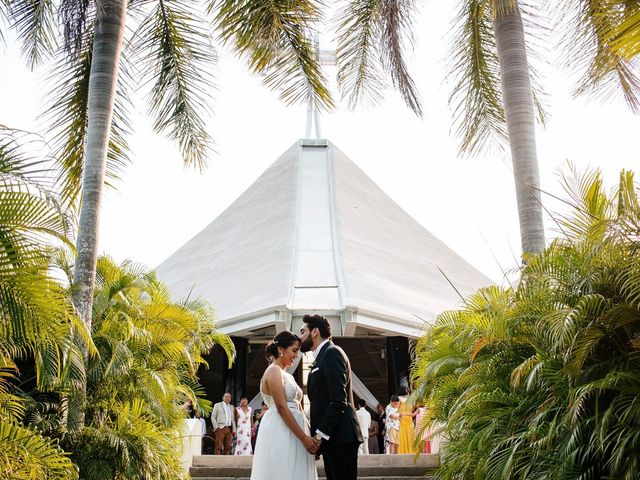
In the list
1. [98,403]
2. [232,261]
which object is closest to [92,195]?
[98,403]

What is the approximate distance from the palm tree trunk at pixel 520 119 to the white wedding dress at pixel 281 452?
136 inches

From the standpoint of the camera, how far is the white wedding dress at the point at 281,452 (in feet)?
15.4

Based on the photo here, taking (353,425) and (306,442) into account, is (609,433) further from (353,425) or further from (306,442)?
(306,442)

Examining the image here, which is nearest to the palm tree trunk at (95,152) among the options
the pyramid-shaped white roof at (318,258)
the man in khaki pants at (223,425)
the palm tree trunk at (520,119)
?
the palm tree trunk at (520,119)

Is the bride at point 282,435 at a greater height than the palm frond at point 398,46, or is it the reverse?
the palm frond at point 398,46

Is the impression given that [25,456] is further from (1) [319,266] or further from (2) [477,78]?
(1) [319,266]

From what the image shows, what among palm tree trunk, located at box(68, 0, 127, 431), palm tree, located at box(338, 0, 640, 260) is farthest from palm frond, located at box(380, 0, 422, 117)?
palm tree trunk, located at box(68, 0, 127, 431)

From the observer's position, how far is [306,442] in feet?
15.4

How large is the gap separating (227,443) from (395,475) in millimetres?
6164

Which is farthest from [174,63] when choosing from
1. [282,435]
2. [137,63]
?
[282,435]

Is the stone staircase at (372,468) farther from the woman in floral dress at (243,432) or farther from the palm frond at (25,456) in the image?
the woman in floral dress at (243,432)

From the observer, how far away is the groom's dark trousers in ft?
14.8

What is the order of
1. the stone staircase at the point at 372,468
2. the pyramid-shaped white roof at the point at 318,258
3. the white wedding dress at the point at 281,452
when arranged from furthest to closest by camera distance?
1. the pyramid-shaped white roof at the point at 318,258
2. the stone staircase at the point at 372,468
3. the white wedding dress at the point at 281,452

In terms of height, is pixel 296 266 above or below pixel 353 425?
above
